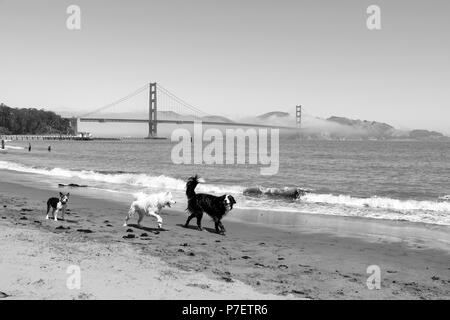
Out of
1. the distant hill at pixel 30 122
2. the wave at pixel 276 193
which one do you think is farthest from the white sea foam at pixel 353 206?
the distant hill at pixel 30 122

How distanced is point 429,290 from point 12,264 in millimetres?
5679

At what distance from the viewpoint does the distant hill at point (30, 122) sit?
162m

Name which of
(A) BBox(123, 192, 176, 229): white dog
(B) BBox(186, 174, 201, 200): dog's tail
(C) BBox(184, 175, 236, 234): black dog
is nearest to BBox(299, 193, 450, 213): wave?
(C) BBox(184, 175, 236, 234): black dog

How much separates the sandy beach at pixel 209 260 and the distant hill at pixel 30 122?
15776cm

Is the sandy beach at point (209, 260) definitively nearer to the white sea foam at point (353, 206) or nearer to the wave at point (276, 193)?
the white sea foam at point (353, 206)

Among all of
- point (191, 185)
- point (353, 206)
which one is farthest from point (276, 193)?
point (191, 185)

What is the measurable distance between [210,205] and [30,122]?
586 ft

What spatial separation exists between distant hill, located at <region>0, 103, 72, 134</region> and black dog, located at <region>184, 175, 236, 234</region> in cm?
15709

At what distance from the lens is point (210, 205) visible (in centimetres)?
1037

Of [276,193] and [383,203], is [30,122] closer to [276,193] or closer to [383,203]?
[276,193]

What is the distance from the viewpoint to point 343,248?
885 centimetres

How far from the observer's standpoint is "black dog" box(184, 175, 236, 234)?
10.2 meters

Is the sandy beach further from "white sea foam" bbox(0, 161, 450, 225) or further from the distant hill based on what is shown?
the distant hill
